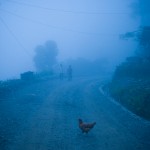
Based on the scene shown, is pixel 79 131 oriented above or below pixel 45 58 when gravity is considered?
below

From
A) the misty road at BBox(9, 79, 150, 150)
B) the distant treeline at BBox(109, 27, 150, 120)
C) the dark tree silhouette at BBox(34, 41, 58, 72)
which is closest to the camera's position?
the misty road at BBox(9, 79, 150, 150)

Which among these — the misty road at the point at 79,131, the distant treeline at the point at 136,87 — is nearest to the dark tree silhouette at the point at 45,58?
the distant treeline at the point at 136,87

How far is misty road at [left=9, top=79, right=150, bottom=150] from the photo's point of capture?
10594 millimetres

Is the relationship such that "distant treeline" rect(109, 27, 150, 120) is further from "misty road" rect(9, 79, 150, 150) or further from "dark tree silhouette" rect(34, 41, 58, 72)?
"dark tree silhouette" rect(34, 41, 58, 72)

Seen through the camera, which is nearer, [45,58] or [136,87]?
[136,87]

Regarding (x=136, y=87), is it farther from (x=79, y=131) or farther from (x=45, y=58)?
(x=45, y=58)

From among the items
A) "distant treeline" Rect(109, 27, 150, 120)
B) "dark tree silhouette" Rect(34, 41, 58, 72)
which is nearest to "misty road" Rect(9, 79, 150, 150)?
"distant treeline" Rect(109, 27, 150, 120)

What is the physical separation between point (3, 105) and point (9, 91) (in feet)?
22.7

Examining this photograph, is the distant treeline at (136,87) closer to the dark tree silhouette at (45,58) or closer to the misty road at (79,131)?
the misty road at (79,131)

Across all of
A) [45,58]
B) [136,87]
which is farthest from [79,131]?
[45,58]

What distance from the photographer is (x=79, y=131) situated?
41.0 ft

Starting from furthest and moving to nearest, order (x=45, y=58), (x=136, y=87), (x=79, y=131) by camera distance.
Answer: (x=45, y=58) → (x=136, y=87) → (x=79, y=131)

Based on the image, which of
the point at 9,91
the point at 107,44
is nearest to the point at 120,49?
the point at 107,44

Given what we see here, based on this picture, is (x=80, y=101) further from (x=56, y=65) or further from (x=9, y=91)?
(x=56, y=65)
